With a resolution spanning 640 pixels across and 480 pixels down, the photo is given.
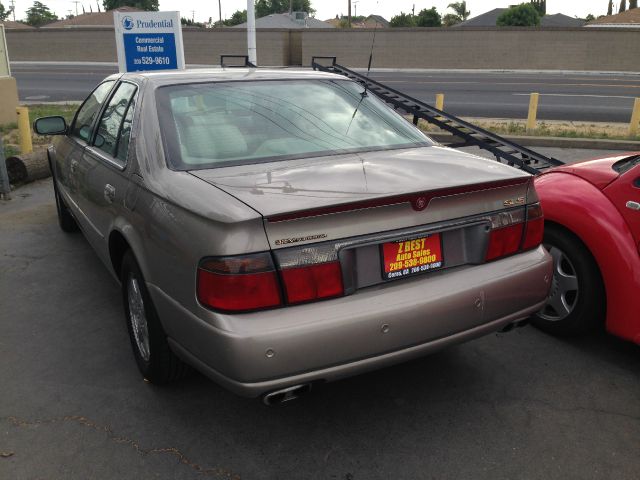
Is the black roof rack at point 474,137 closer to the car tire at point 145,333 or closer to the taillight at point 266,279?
the car tire at point 145,333

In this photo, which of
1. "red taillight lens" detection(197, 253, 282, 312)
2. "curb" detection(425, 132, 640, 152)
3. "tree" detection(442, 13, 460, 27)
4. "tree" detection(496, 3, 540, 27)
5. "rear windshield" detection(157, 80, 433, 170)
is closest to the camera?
"red taillight lens" detection(197, 253, 282, 312)

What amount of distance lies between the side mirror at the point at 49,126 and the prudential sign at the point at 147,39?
5569 mm

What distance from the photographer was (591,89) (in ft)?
75.6

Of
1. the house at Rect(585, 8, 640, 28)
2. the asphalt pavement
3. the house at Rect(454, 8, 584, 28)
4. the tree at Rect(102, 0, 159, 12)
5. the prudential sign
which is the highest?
the tree at Rect(102, 0, 159, 12)

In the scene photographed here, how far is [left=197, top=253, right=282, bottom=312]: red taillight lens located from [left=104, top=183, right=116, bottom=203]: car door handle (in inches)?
52.2

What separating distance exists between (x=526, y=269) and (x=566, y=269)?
3.01 feet

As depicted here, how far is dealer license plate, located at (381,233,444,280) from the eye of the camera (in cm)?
259

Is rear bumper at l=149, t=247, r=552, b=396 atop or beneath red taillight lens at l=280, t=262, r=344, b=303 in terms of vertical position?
beneath

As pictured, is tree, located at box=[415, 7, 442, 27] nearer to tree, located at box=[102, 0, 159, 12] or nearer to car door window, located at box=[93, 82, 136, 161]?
tree, located at box=[102, 0, 159, 12]

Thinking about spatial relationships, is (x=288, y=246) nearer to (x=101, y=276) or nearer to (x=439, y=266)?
(x=439, y=266)

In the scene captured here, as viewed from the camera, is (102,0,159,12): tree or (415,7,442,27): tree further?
(102,0,159,12): tree

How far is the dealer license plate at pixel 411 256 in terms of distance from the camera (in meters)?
2.59

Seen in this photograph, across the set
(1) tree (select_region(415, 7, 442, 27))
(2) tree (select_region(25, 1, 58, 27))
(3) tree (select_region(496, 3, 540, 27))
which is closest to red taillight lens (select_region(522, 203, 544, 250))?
(3) tree (select_region(496, 3, 540, 27))

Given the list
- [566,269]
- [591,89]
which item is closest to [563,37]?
[591,89]
